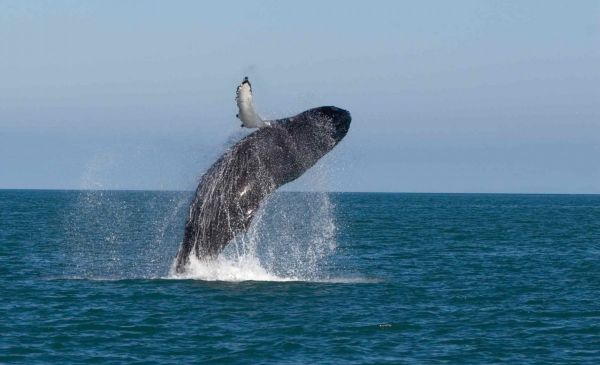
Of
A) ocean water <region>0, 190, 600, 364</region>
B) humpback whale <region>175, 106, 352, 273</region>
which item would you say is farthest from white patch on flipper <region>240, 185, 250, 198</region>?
ocean water <region>0, 190, 600, 364</region>

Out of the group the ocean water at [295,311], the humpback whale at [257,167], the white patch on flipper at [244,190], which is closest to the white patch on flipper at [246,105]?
the humpback whale at [257,167]

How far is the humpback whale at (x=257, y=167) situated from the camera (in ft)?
75.7

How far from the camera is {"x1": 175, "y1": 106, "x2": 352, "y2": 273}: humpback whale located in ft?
75.7

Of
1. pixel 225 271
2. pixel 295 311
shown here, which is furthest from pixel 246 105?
pixel 225 271

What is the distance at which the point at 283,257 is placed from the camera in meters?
43.6

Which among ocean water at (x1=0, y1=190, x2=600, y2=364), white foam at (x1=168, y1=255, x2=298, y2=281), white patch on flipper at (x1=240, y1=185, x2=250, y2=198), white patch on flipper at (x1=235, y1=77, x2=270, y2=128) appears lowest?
ocean water at (x1=0, y1=190, x2=600, y2=364)

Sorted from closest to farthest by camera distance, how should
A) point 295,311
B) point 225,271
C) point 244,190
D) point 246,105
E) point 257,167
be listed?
1. point 246,105
2. point 257,167
3. point 244,190
4. point 295,311
5. point 225,271

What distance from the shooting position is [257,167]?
76.7ft

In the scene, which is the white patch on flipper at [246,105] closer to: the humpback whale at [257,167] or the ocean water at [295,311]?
the humpback whale at [257,167]

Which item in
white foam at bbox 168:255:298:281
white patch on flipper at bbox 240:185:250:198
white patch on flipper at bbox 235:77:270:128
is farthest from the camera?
white foam at bbox 168:255:298:281

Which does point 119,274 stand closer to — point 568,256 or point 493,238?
point 568,256

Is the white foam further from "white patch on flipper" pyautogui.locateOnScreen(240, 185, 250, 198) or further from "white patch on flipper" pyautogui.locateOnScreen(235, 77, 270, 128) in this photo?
"white patch on flipper" pyautogui.locateOnScreen(235, 77, 270, 128)

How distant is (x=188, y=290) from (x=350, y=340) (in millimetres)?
6418

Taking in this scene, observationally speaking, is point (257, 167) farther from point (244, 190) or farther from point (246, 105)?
point (246, 105)
